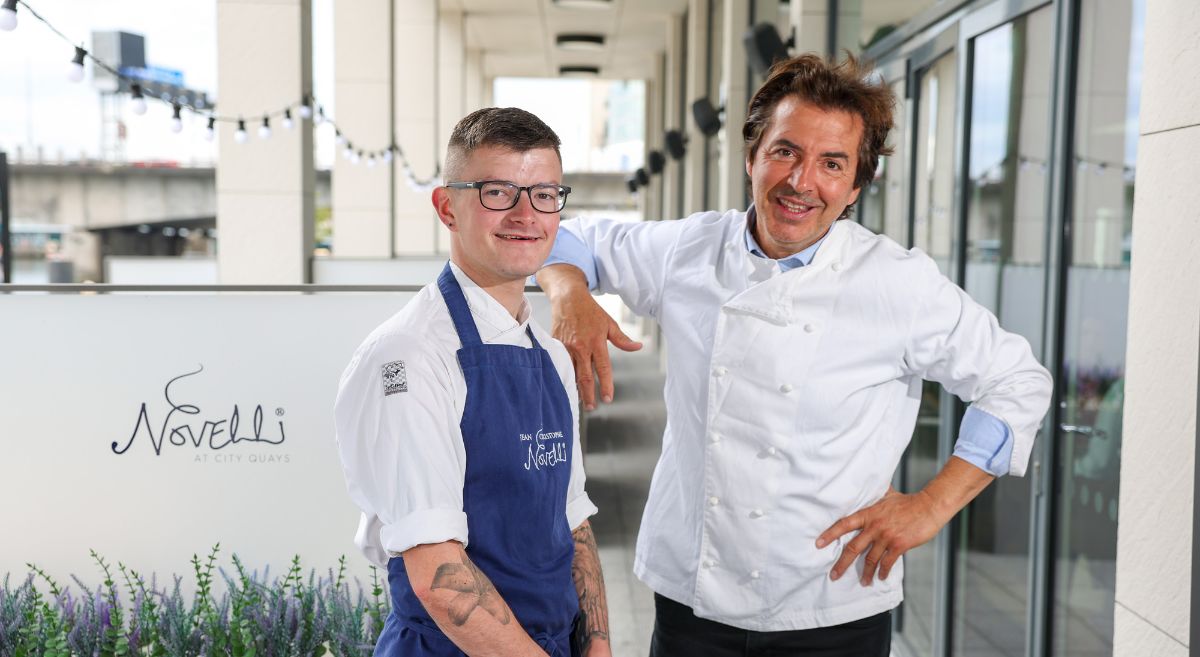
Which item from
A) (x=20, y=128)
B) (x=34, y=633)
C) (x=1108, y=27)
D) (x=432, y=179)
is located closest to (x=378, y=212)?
(x=432, y=179)

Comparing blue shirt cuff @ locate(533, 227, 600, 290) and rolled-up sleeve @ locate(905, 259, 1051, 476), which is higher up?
blue shirt cuff @ locate(533, 227, 600, 290)

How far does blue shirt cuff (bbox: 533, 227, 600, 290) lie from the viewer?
1.79 meters

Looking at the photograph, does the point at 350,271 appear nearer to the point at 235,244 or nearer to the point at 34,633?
the point at 235,244

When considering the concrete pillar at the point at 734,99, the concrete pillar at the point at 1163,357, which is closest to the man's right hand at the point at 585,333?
the concrete pillar at the point at 1163,357

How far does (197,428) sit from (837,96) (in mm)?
1920

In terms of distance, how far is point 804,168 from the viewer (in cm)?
158

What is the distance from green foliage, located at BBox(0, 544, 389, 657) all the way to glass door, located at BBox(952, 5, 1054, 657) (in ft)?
5.73

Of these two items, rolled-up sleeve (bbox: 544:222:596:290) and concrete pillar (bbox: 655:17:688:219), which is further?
concrete pillar (bbox: 655:17:688:219)

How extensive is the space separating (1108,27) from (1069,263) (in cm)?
53

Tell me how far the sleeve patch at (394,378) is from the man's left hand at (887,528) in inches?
28.6

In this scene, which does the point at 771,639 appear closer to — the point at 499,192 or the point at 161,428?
the point at 499,192

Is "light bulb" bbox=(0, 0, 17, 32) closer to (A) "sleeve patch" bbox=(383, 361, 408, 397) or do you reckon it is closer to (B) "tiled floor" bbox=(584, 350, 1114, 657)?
(B) "tiled floor" bbox=(584, 350, 1114, 657)

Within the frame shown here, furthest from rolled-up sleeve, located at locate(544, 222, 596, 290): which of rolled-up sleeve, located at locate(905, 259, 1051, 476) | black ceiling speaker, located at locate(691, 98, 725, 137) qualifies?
black ceiling speaker, located at locate(691, 98, 725, 137)

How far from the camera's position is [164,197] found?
25.9 meters
